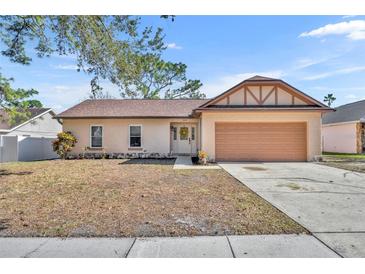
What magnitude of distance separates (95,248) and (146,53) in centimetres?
705

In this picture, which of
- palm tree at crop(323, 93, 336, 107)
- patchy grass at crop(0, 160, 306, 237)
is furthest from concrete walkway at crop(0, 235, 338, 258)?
palm tree at crop(323, 93, 336, 107)

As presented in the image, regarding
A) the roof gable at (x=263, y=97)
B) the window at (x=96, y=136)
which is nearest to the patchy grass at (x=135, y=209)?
the roof gable at (x=263, y=97)

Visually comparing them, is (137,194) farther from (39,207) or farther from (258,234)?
(258,234)

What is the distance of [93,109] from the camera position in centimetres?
1969

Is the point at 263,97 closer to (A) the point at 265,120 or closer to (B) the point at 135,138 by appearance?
(A) the point at 265,120

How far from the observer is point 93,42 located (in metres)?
8.07

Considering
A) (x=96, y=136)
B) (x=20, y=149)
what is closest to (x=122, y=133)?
(x=96, y=136)

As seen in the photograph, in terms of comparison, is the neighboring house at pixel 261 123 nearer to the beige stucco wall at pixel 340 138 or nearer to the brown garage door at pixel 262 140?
the brown garage door at pixel 262 140

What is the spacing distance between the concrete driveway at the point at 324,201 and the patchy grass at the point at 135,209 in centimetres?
41

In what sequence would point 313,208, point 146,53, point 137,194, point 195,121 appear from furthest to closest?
point 195,121
point 146,53
point 137,194
point 313,208

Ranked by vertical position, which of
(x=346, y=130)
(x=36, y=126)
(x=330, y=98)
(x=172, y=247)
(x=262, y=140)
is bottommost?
(x=172, y=247)

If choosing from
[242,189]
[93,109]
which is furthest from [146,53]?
[93,109]

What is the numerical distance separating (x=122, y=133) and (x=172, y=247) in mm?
15451

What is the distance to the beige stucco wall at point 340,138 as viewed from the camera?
23.4 meters
